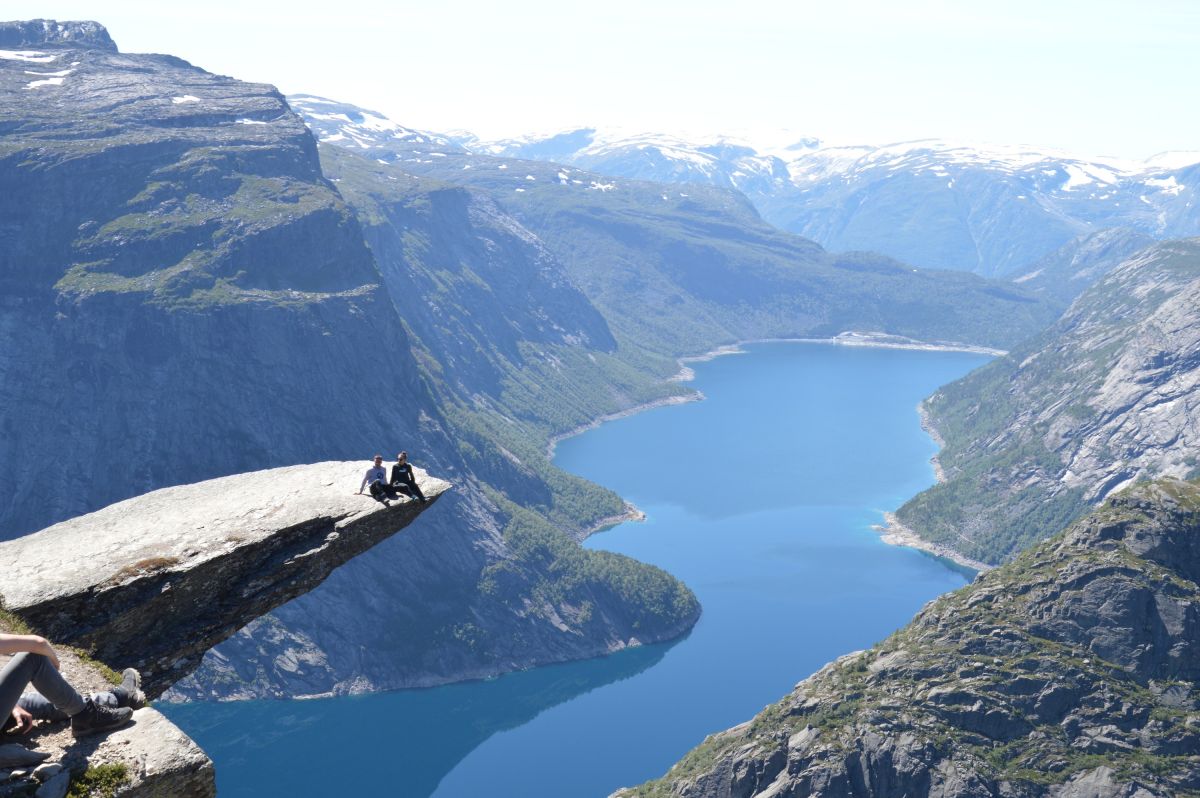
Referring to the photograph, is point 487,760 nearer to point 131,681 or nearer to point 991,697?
point 991,697

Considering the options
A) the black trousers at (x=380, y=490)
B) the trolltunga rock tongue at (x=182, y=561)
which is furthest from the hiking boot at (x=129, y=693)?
the black trousers at (x=380, y=490)

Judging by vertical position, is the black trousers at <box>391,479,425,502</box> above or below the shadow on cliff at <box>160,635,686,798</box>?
above

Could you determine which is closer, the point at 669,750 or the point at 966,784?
the point at 966,784

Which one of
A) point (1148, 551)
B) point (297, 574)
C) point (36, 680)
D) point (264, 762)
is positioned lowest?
point (264, 762)

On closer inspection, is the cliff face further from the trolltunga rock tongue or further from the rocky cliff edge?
the trolltunga rock tongue

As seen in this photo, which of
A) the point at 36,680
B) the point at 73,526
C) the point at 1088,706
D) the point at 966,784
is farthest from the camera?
the point at 1088,706

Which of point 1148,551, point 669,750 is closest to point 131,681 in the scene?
point 1148,551

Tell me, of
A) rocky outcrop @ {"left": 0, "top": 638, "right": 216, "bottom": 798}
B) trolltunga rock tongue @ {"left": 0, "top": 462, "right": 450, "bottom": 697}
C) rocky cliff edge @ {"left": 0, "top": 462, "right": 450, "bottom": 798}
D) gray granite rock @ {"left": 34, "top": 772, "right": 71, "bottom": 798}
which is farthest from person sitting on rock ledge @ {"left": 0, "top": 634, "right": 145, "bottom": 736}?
trolltunga rock tongue @ {"left": 0, "top": 462, "right": 450, "bottom": 697}
